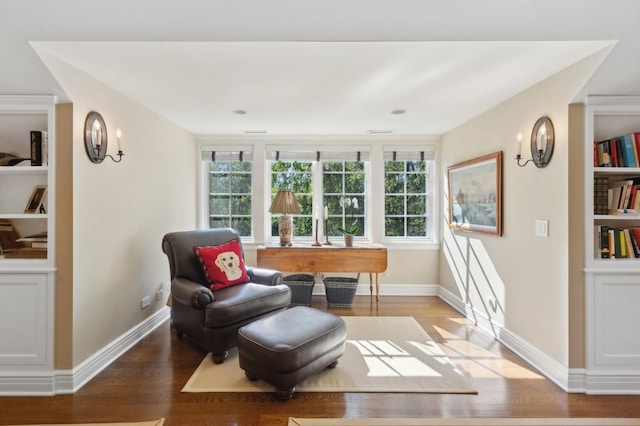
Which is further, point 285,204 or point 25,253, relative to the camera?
point 285,204

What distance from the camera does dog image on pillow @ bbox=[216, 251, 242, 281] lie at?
2779mm

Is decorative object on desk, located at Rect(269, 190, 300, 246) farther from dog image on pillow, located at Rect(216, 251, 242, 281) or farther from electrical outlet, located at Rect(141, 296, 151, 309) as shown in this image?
electrical outlet, located at Rect(141, 296, 151, 309)

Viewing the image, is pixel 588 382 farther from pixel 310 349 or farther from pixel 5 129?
pixel 5 129

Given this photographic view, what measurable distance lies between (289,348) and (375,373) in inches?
29.9

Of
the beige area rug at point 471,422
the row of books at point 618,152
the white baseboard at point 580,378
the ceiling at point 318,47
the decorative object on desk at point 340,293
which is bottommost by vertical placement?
the beige area rug at point 471,422

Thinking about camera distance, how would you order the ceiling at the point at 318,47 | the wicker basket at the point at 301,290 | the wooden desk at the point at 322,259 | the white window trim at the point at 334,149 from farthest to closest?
the white window trim at the point at 334,149 < the wicker basket at the point at 301,290 < the wooden desk at the point at 322,259 < the ceiling at the point at 318,47

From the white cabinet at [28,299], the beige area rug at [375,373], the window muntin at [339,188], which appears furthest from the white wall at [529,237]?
the white cabinet at [28,299]

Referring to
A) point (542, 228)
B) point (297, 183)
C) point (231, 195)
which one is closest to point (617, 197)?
point (542, 228)

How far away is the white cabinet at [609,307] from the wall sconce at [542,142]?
0.64 feet

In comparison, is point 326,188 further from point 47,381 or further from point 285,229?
point 47,381

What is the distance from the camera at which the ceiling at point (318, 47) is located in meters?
1.47

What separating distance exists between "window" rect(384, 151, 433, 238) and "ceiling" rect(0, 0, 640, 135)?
62.0 inches

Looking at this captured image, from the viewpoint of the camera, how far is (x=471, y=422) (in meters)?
1.72

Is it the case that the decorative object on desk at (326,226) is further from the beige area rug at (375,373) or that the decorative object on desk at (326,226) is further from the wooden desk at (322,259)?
the beige area rug at (375,373)
